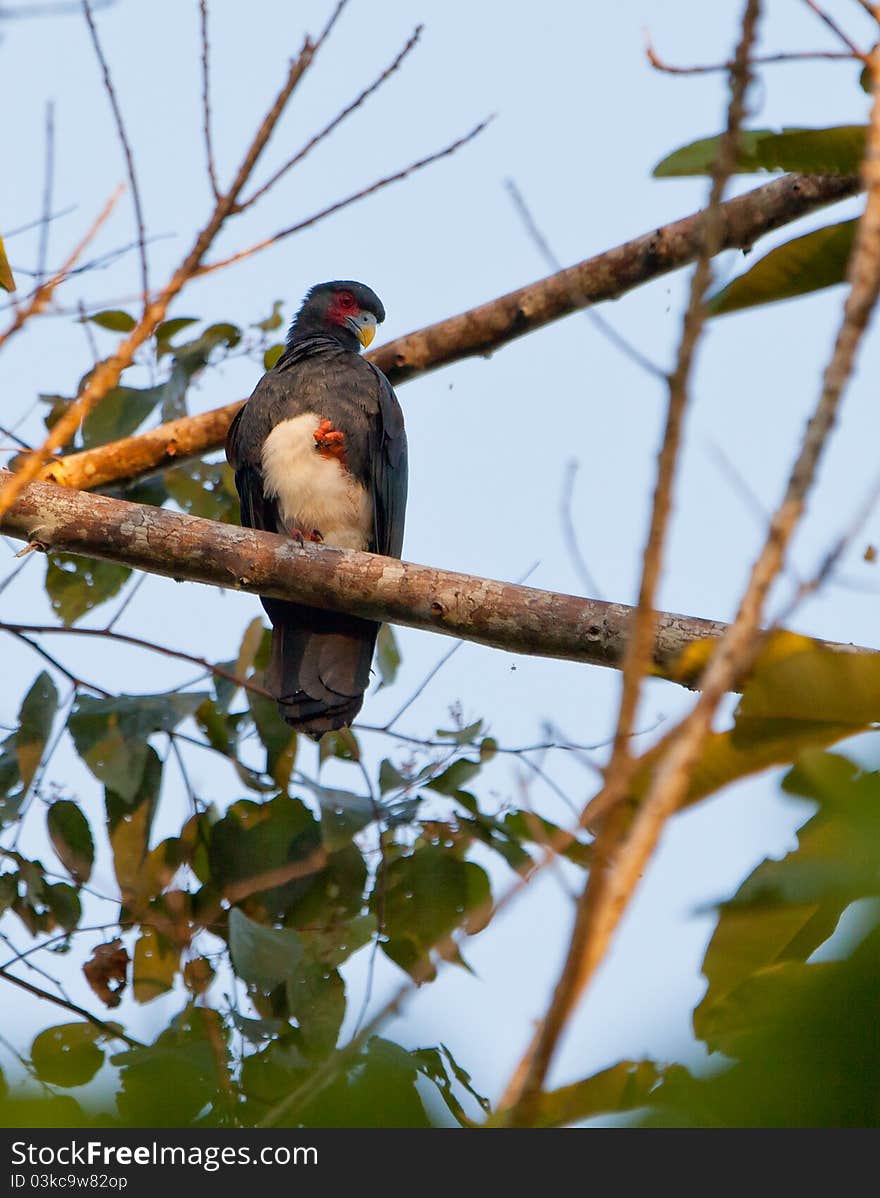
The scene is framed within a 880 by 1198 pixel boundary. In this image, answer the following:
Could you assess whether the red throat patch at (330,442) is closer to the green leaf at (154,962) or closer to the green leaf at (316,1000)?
the green leaf at (154,962)

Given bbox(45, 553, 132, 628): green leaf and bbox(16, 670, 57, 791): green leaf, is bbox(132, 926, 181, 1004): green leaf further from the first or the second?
bbox(45, 553, 132, 628): green leaf

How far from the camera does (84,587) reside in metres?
3.75

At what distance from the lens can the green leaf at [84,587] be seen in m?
3.73

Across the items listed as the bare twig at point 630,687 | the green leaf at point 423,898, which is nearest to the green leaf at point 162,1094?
the bare twig at point 630,687

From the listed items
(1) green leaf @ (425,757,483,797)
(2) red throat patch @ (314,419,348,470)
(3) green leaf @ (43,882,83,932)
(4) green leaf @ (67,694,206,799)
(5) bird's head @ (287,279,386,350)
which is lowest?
(3) green leaf @ (43,882,83,932)

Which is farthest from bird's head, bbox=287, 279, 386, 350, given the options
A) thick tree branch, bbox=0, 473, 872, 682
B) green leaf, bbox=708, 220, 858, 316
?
green leaf, bbox=708, 220, 858, 316

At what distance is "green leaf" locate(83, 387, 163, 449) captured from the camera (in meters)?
3.87

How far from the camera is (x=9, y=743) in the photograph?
3154 millimetres

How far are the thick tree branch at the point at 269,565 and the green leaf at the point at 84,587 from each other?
422 mm

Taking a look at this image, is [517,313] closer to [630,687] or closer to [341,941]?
[341,941]

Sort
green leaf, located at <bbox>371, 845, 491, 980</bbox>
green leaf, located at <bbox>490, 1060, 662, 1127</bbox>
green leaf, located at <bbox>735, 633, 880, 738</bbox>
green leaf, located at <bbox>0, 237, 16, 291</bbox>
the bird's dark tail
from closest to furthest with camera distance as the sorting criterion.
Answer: green leaf, located at <bbox>490, 1060, 662, 1127</bbox>
green leaf, located at <bbox>735, 633, 880, 738</bbox>
green leaf, located at <bbox>0, 237, 16, 291</bbox>
green leaf, located at <bbox>371, 845, 491, 980</bbox>
the bird's dark tail

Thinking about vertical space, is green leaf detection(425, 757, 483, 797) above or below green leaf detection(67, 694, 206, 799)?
below

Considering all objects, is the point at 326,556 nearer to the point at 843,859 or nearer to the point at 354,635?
the point at 354,635

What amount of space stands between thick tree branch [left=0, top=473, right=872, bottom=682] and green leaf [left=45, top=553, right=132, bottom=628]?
422 millimetres
